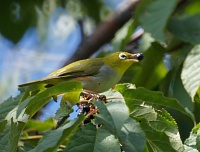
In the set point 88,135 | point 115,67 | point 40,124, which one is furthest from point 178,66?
point 88,135

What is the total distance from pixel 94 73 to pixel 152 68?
0.49 m

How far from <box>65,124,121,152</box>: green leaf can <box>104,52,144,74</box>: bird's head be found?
30.7 inches

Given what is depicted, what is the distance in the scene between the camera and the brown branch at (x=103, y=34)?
3312mm

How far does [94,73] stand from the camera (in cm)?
236

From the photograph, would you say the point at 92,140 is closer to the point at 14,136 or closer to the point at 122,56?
the point at 14,136

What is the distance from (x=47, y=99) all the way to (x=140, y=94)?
0.28 m

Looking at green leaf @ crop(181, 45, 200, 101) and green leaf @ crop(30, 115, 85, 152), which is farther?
green leaf @ crop(181, 45, 200, 101)

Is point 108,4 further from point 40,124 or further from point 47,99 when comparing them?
point 47,99

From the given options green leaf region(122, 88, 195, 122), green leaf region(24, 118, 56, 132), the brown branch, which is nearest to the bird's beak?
green leaf region(24, 118, 56, 132)

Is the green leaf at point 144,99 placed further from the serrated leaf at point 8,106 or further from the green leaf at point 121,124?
the serrated leaf at point 8,106

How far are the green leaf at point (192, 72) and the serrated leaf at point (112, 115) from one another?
0.70 m

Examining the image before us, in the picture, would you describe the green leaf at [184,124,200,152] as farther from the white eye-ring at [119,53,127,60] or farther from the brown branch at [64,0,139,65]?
the brown branch at [64,0,139,65]

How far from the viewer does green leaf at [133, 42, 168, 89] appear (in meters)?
2.75

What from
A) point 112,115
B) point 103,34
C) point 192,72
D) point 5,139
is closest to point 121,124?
point 112,115
